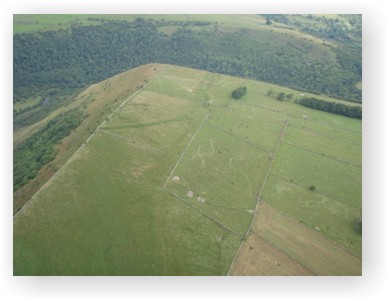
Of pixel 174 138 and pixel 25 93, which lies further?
pixel 25 93

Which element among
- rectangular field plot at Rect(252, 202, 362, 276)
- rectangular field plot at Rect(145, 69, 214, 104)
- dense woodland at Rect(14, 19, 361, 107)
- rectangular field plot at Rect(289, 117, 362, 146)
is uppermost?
rectangular field plot at Rect(145, 69, 214, 104)

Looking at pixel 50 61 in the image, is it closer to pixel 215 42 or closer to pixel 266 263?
pixel 215 42

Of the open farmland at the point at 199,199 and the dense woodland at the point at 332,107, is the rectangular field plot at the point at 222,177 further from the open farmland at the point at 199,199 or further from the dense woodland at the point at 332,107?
the dense woodland at the point at 332,107

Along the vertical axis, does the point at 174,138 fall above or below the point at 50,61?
above

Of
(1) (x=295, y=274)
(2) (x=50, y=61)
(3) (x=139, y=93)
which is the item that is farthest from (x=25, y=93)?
(1) (x=295, y=274)

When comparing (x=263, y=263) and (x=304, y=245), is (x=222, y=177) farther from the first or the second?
(x=304, y=245)

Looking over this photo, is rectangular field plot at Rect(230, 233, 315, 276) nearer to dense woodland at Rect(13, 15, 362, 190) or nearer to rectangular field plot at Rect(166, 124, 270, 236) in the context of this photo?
rectangular field plot at Rect(166, 124, 270, 236)

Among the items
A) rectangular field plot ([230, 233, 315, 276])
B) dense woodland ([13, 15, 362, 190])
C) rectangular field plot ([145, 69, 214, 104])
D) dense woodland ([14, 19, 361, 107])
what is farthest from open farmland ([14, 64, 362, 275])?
dense woodland ([14, 19, 361, 107])
